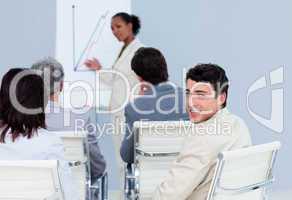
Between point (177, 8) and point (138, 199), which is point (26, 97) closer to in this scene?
point (138, 199)

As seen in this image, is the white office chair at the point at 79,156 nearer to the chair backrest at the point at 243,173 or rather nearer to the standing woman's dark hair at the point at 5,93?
the standing woman's dark hair at the point at 5,93

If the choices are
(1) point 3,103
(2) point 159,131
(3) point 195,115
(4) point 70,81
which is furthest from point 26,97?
(4) point 70,81

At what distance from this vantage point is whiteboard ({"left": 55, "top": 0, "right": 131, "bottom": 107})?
4.49 metres

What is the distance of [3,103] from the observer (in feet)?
7.31

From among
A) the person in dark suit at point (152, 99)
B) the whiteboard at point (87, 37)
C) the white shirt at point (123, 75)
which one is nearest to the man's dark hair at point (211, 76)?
the person in dark suit at point (152, 99)

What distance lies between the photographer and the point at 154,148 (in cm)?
298

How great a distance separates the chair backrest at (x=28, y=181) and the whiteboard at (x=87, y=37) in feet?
8.32

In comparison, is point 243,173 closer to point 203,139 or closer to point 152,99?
point 203,139

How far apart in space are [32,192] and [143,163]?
3.76 feet

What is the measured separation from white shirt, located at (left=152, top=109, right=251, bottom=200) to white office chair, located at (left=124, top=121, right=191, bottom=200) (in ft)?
2.30

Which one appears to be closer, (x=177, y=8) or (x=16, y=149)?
(x=16, y=149)

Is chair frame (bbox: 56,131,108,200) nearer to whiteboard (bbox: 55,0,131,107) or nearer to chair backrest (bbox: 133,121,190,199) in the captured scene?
chair backrest (bbox: 133,121,190,199)

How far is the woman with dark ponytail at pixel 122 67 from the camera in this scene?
4.25 meters

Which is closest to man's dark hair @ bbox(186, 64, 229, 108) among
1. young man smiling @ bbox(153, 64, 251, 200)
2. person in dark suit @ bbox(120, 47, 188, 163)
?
young man smiling @ bbox(153, 64, 251, 200)
